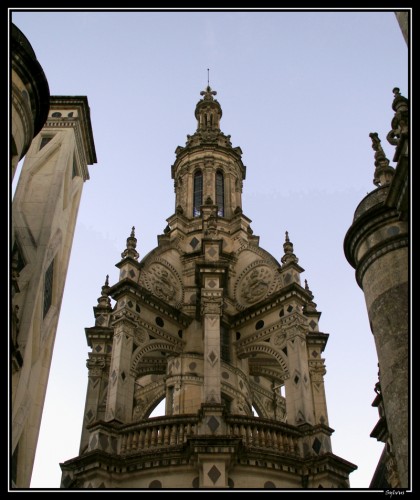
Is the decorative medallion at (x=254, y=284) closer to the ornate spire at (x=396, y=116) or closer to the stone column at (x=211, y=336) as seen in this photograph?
the stone column at (x=211, y=336)

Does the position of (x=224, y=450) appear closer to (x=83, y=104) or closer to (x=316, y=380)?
(x=316, y=380)

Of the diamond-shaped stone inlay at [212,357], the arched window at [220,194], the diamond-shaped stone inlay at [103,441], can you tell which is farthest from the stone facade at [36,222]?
the arched window at [220,194]

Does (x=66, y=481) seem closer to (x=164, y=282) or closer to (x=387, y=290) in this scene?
(x=164, y=282)

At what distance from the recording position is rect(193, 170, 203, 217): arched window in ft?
119

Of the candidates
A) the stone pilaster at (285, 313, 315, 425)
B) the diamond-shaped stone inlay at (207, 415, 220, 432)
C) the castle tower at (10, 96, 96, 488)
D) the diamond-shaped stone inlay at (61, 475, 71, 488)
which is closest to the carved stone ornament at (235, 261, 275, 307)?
the stone pilaster at (285, 313, 315, 425)

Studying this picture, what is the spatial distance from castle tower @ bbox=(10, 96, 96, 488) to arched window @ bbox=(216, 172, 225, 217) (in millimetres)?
12409

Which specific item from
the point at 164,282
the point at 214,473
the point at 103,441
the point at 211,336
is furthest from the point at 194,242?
the point at 214,473

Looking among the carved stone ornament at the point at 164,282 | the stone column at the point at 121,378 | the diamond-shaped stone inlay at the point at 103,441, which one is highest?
the carved stone ornament at the point at 164,282

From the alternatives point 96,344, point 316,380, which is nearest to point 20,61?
point 96,344

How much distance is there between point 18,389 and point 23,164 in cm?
804

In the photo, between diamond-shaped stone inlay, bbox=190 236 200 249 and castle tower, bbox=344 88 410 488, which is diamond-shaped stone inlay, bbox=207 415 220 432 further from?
diamond-shaped stone inlay, bbox=190 236 200 249

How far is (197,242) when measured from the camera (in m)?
34.0

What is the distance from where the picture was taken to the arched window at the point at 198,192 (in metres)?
36.4

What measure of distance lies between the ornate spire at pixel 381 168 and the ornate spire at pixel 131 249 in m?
15.1
